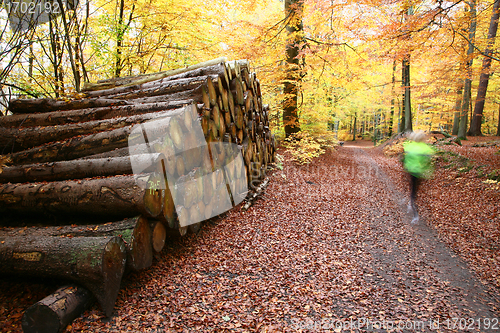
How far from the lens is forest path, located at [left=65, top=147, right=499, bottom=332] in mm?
2492

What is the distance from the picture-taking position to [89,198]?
9.56 ft

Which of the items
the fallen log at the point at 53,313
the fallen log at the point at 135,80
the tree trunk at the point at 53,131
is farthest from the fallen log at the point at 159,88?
the fallen log at the point at 53,313

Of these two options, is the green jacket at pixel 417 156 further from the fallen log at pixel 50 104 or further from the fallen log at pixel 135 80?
the fallen log at pixel 50 104

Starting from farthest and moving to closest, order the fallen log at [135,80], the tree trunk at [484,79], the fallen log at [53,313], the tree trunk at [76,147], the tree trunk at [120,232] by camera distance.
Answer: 1. the tree trunk at [484,79]
2. the fallen log at [135,80]
3. the tree trunk at [76,147]
4. the tree trunk at [120,232]
5. the fallen log at [53,313]

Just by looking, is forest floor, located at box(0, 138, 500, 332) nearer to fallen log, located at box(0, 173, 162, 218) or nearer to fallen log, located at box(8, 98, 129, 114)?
fallen log, located at box(0, 173, 162, 218)

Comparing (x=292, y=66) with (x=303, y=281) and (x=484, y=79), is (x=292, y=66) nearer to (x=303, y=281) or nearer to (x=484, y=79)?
(x=303, y=281)

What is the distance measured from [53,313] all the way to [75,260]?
1.48ft

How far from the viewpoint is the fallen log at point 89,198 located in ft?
9.21

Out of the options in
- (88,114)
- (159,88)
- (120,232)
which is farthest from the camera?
(159,88)

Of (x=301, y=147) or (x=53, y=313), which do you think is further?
(x=301, y=147)

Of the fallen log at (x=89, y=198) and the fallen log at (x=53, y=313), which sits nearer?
the fallen log at (x=53, y=313)

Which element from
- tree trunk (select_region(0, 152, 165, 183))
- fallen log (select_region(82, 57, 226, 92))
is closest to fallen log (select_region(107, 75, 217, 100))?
fallen log (select_region(82, 57, 226, 92))

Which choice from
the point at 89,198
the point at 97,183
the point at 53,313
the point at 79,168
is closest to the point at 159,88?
the point at 79,168

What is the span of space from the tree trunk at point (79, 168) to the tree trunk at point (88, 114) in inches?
45.3
